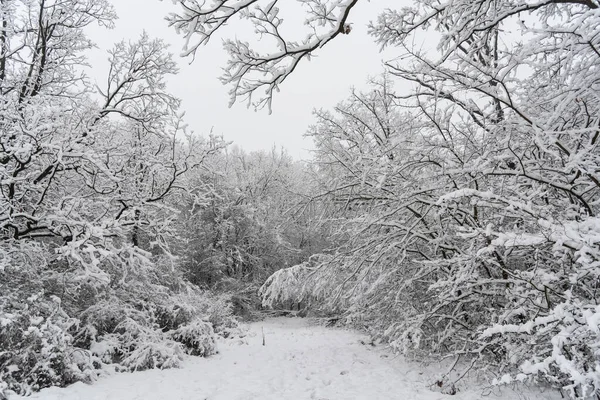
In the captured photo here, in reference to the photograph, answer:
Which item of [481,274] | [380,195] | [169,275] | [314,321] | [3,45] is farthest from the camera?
[314,321]

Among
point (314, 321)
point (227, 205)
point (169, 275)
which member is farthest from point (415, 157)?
point (227, 205)

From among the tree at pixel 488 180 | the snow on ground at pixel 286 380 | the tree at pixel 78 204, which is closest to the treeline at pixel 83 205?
the tree at pixel 78 204

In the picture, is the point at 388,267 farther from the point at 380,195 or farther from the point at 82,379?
the point at 82,379

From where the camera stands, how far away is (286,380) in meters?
7.11

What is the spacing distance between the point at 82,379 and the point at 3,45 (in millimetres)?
6925

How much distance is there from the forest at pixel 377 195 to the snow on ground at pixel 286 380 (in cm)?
47

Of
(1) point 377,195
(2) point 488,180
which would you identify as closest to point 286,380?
(1) point 377,195

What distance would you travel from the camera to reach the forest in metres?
3.43

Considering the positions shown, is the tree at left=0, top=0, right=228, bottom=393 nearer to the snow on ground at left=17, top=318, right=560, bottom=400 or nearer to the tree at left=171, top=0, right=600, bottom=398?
the snow on ground at left=17, top=318, right=560, bottom=400

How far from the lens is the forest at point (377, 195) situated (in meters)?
3.43

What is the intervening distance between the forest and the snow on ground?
18.6 inches

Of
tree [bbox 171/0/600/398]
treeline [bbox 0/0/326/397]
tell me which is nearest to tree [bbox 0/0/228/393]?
treeline [bbox 0/0/326/397]

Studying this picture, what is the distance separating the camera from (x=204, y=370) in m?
7.82

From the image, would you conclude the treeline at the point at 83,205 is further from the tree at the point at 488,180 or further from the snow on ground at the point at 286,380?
the tree at the point at 488,180
